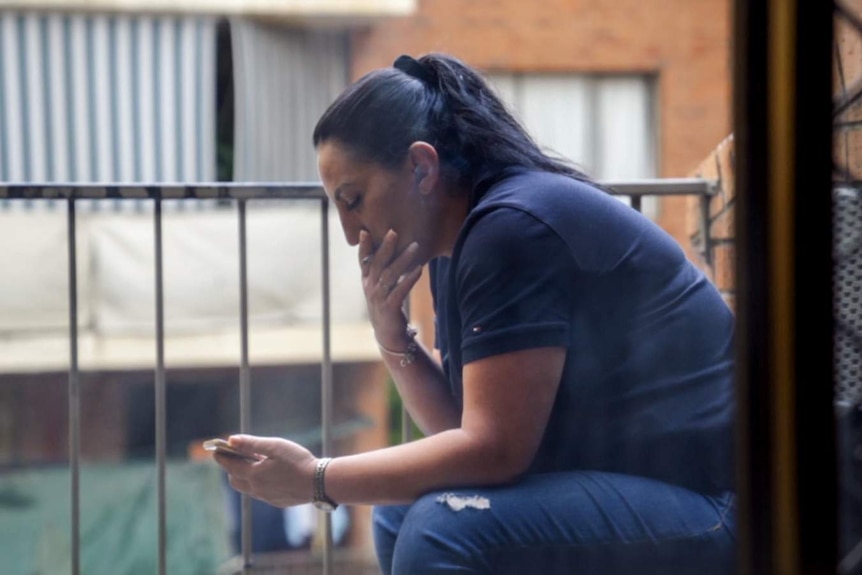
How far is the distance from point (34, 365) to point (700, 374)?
15.5ft

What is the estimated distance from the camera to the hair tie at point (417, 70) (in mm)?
1818

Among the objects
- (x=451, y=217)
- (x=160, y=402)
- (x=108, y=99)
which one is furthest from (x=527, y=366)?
(x=108, y=99)

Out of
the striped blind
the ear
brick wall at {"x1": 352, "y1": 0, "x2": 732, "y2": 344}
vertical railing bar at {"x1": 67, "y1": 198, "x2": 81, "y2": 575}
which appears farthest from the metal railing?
brick wall at {"x1": 352, "y1": 0, "x2": 732, "y2": 344}

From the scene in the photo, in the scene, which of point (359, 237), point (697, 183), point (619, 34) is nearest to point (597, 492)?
point (359, 237)

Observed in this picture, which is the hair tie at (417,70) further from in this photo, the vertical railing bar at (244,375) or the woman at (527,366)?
the vertical railing bar at (244,375)

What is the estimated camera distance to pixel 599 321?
1.62 metres

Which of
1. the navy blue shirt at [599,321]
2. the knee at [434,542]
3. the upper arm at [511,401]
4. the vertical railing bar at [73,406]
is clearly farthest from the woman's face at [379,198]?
the vertical railing bar at [73,406]

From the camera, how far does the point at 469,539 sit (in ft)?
5.10

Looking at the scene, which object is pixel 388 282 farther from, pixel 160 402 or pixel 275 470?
pixel 160 402

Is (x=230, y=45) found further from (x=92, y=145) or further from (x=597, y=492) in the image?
(x=597, y=492)

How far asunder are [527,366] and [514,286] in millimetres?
109

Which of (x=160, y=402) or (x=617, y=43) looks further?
(x=617, y=43)

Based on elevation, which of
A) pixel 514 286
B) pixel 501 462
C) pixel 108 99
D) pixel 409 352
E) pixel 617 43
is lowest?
pixel 501 462

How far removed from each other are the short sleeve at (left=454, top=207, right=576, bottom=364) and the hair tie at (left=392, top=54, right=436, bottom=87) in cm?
31
